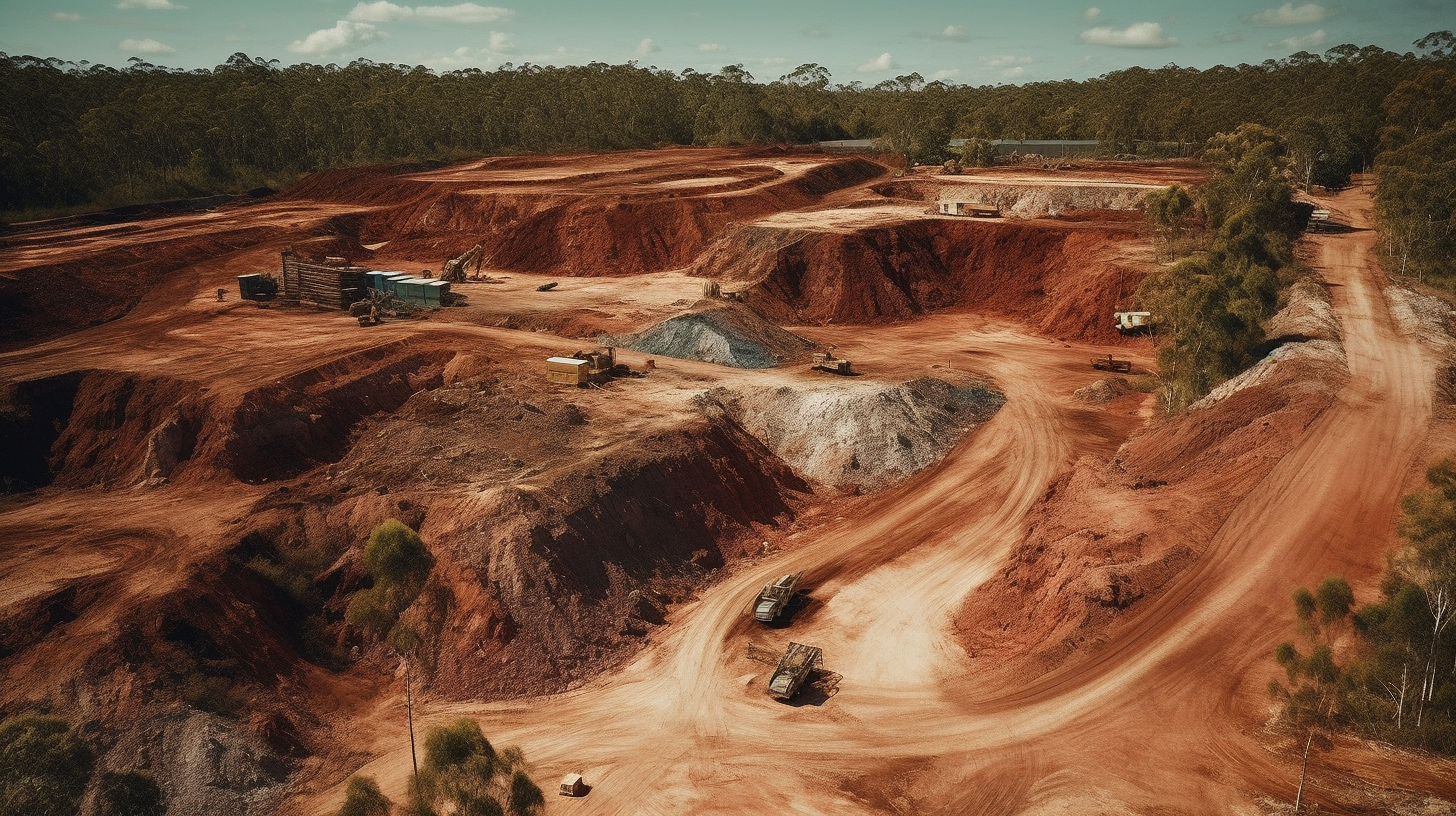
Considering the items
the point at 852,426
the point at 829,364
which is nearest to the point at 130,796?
the point at 852,426

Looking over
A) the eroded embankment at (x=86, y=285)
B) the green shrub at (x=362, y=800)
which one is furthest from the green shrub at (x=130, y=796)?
the eroded embankment at (x=86, y=285)

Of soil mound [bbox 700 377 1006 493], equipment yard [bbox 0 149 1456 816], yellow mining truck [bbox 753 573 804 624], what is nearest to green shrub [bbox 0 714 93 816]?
equipment yard [bbox 0 149 1456 816]

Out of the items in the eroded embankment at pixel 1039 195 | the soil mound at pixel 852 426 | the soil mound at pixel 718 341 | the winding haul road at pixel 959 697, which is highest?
the eroded embankment at pixel 1039 195

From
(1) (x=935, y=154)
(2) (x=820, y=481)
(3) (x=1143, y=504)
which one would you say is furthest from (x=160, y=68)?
(3) (x=1143, y=504)

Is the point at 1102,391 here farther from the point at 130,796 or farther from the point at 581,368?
the point at 130,796

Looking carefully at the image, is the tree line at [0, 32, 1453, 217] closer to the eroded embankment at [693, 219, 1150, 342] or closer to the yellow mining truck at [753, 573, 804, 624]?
the eroded embankment at [693, 219, 1150, 342]

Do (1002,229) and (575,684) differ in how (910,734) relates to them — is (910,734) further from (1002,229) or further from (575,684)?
(1002,229)

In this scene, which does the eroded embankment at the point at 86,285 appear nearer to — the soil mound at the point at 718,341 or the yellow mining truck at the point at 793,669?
the soil mound at the point at 718,341
